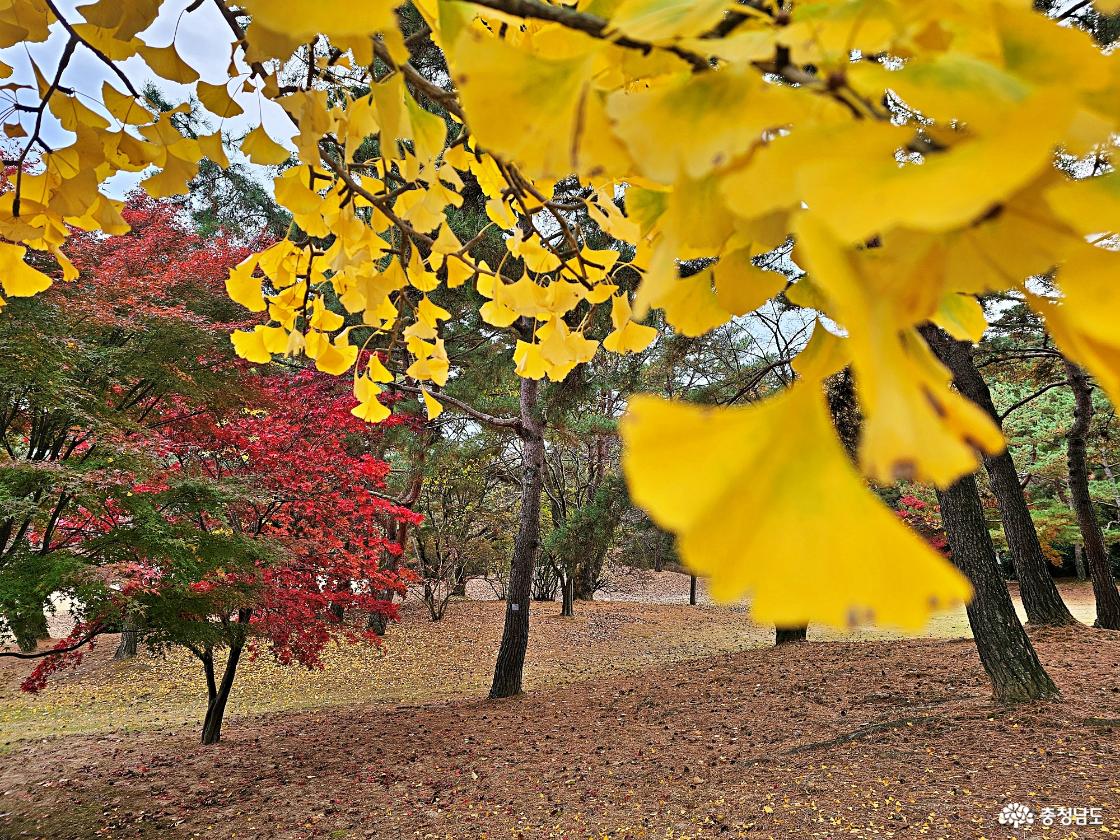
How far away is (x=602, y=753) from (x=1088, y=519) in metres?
5.96

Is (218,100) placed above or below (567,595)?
above

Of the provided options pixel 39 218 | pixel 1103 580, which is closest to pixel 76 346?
pixel 39 218

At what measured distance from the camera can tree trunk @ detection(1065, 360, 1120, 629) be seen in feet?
21.1

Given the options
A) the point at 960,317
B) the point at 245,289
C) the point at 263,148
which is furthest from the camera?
the point at 245,289

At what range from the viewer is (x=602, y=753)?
462cm

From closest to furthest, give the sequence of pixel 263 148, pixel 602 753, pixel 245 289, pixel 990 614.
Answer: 1. pixel 263 148
2. pixel 245 289
3. pixel 990 614
4. pixel 602 753

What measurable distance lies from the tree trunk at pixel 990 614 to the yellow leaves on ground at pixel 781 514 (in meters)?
4.54

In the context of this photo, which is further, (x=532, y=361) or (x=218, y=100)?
(x=532, y=361)

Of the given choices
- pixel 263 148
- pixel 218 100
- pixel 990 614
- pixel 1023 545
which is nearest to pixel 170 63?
pixel 218 100

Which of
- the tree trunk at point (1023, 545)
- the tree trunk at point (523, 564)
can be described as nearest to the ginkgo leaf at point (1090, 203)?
the tree trunk at point (1023, 545)

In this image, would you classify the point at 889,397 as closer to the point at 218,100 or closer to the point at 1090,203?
the point at 1090,203

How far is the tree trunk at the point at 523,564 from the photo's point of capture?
6.66m

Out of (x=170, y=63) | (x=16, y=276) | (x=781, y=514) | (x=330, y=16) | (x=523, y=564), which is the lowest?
(x=523, y=564)

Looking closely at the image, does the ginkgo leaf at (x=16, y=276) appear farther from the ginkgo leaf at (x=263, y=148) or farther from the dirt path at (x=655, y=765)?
the dirt path at (x=655, y=765)
